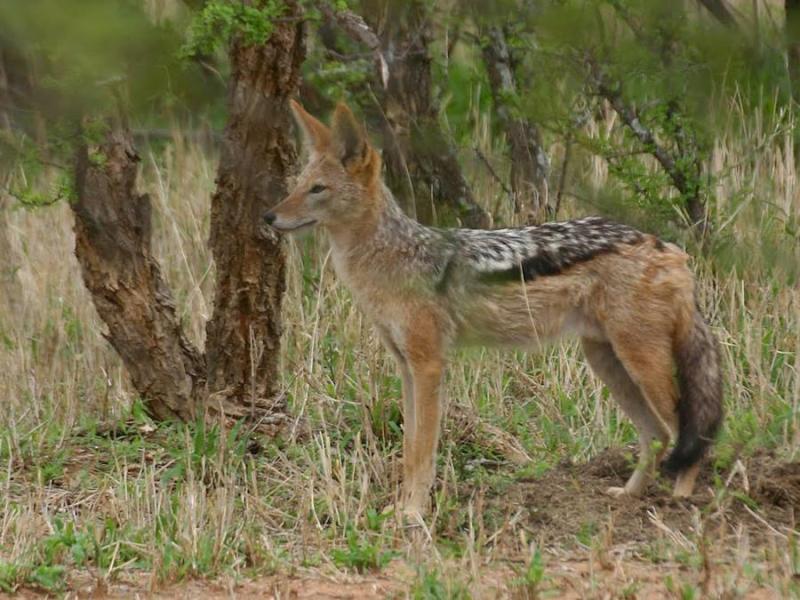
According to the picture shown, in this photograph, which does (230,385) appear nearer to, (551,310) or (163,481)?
(163,481)

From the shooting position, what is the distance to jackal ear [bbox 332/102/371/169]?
6004 mm

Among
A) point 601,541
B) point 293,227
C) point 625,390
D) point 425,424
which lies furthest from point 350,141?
point 601,541

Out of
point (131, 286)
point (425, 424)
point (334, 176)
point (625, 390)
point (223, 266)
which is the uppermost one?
point (334, 176)

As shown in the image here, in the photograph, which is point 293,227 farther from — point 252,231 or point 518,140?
point 518,140

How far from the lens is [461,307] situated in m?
6.20

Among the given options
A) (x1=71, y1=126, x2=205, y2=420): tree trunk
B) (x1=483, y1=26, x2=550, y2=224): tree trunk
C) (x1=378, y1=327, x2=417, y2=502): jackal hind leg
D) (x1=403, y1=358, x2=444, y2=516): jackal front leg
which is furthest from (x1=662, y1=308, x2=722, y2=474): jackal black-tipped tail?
(x1=71, y1=126, x2=205, y2=420): tree trunk

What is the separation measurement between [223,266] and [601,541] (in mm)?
2374

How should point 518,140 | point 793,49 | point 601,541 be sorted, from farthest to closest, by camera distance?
point 518,140
point 601,541
point 793,49

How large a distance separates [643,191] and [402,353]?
1.35 meters

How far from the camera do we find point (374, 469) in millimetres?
6367

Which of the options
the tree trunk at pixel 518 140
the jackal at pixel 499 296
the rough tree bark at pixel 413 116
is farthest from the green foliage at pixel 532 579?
the tree trunk at pixel 518 140

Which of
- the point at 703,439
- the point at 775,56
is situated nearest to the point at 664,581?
the point at 703,439

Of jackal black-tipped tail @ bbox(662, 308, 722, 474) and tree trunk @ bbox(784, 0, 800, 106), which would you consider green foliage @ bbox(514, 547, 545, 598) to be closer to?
jackal black-tipped tail @ bbox(662, 308, 722, 474)

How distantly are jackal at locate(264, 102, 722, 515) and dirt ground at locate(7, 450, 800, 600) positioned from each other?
23 centimetres
